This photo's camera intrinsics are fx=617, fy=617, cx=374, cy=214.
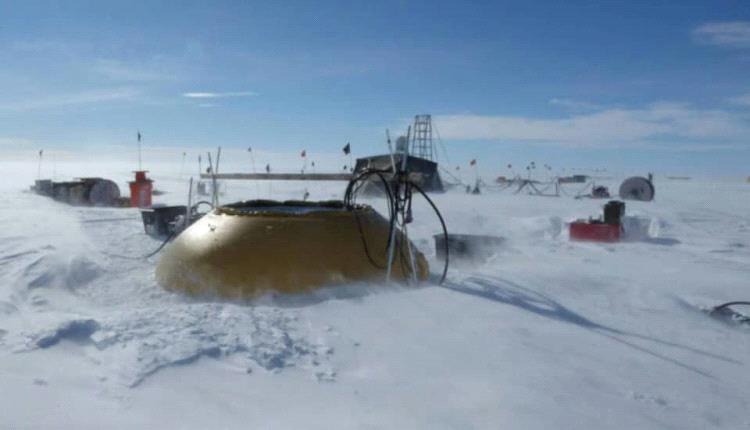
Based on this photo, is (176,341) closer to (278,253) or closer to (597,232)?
(278,253)

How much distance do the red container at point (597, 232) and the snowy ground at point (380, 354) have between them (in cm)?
535

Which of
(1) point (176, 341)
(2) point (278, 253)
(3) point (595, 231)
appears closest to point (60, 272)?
(2) point (278, 253)

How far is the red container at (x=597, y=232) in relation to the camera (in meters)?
15.0

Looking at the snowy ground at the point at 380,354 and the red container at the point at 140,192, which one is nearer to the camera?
the snowy ground at the point at 380,354

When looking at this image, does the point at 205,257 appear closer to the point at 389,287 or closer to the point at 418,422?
the point at 389,287

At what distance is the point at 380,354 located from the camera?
5402 millimetres

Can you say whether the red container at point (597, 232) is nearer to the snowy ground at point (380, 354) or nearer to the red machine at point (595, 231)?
the red machine at point (595, 231)

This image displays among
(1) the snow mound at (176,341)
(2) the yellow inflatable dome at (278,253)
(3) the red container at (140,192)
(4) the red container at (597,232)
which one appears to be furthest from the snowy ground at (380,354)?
(3) the red container at (140,192)

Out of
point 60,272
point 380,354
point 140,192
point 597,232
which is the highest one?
point 140,192

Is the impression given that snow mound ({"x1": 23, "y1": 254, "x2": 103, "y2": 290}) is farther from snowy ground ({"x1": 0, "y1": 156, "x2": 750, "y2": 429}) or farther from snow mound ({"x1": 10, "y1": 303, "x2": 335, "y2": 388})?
snow mound ({"x1": 10, "y1": 303, "x2": 335, "y2": 388})

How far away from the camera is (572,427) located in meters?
4.15

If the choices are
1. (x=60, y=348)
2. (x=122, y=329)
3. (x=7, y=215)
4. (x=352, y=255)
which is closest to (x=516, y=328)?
(x=352, y=255)

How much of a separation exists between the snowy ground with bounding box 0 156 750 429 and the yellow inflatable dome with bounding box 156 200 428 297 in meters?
0.24

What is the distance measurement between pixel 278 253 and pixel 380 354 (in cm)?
259
